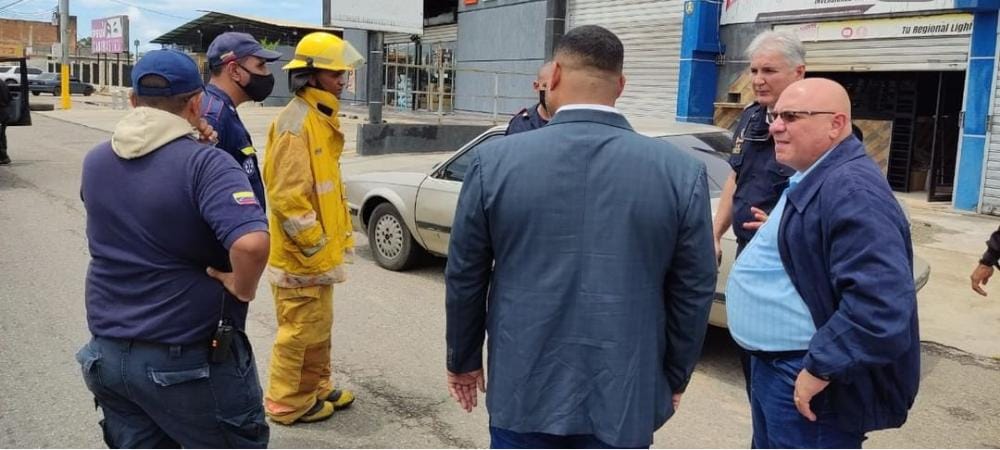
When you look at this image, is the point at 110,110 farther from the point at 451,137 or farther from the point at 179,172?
the point at 179,172

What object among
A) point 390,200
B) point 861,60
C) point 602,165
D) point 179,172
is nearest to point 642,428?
point 602,165

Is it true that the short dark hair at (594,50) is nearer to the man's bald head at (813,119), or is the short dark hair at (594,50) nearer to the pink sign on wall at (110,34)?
the man's bald head at (813,119)

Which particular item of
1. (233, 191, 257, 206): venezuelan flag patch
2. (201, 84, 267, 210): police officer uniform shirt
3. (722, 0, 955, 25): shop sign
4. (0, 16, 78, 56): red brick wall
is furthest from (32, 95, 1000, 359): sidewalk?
(0, 16, 78, 56): red brick wall

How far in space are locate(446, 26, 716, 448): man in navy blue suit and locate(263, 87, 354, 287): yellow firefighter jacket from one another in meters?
1.68

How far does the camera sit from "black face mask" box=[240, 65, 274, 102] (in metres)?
4.20

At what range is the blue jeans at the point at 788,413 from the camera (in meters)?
2.43

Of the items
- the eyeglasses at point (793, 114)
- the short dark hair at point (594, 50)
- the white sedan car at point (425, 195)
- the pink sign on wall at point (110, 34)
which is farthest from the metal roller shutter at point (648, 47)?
the pink sign on wall at point (110, 34)

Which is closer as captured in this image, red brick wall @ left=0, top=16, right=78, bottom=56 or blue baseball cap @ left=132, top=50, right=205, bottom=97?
blue baseball cap @ left=132, top=50, right=205, bottom=97

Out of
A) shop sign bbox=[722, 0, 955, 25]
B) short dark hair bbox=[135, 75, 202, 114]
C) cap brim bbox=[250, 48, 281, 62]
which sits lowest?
short dark hair bbox=[135, 75, 202, 114]

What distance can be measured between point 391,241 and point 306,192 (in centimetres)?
375

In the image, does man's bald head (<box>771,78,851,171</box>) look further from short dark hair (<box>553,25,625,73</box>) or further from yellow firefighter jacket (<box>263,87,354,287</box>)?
yellow firefighter jacket (<box>263,87,354,287</box>)

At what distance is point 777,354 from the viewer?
2.55 metres

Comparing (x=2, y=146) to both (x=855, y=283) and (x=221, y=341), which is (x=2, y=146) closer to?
(x=221, y=341)

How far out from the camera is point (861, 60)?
13094 millimetres
